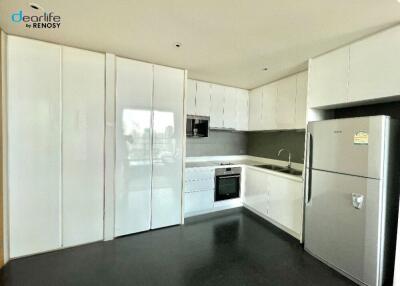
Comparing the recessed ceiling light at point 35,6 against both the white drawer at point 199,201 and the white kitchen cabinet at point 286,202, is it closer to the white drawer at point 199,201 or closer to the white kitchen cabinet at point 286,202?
the white drawer at point 199,201

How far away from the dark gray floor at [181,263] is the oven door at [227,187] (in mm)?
847

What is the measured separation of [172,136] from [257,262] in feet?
6.63

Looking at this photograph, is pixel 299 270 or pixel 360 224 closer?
pixel 360 224

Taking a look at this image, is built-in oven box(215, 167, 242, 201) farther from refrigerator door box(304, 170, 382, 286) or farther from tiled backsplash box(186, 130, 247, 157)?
refrigerator door box(304, 170, 382, 286)

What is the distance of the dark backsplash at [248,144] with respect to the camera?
3476 mm

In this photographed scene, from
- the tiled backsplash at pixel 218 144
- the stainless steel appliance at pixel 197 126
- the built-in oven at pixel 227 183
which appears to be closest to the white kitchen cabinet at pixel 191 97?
the stainless steel appliance at pixel 197 126

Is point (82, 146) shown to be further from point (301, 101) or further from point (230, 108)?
point (301, 101)

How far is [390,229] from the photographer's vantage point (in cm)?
177

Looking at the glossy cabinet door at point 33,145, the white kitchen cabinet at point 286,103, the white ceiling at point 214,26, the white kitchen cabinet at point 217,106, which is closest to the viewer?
the white ceiling at point 214,26

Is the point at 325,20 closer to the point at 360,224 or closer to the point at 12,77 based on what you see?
the point at 360,224

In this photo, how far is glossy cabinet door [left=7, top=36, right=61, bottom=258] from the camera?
209 cm

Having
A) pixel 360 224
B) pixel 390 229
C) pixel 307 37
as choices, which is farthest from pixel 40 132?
pixel 390 229

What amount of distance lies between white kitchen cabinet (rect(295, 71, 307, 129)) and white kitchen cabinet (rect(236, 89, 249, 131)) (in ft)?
4.30

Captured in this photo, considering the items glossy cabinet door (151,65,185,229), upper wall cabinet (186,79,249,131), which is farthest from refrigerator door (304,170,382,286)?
upper wall cabinet (186,79,249,131)
